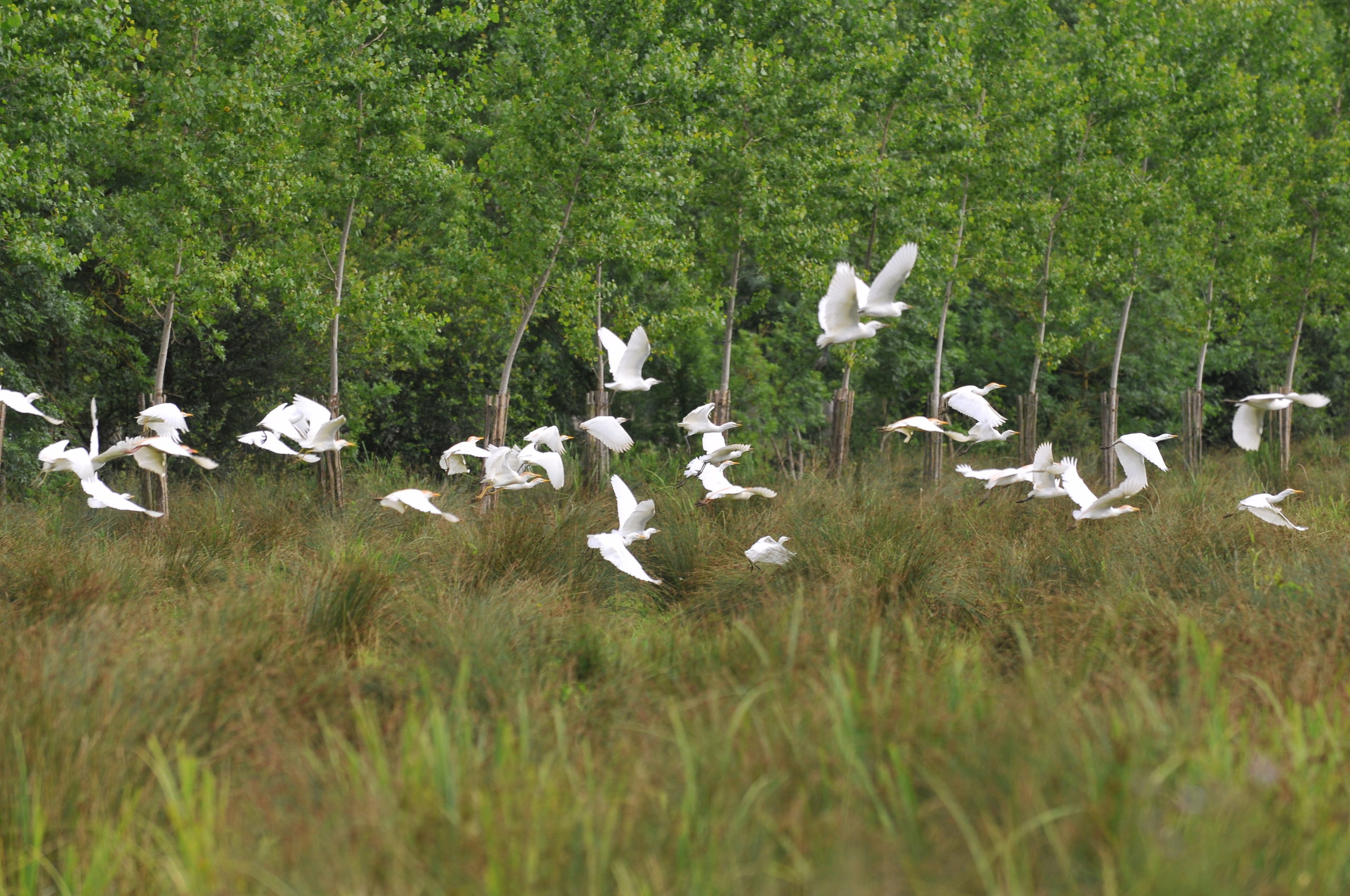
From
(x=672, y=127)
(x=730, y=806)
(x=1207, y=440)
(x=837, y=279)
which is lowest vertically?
(x=1207, y=440)

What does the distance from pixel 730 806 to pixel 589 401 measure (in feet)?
32.3

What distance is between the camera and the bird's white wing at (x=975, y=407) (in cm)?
832

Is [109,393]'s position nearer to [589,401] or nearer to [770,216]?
[589,401]

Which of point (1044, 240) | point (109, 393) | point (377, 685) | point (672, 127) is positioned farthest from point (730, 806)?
point (1044, 240)

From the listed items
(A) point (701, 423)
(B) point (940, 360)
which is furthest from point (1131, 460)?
(B) point (940, 360)

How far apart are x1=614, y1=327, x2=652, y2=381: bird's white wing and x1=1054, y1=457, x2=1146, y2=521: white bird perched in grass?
103 inches

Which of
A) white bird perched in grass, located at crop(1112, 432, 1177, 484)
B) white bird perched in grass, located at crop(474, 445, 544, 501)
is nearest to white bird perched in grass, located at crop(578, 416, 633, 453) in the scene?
white bird perched in grass, located at crop(474, 445, 544, 501)

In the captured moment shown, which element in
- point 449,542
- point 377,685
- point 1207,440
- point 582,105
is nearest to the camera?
point 377,685

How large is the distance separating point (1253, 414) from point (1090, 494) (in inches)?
49.8

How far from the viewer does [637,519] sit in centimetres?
701

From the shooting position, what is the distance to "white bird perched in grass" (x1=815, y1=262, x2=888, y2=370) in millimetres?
6766

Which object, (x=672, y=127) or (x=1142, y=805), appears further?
(x=672, y=127)

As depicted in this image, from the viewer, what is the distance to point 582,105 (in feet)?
39.5

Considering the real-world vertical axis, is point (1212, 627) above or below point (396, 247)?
below
